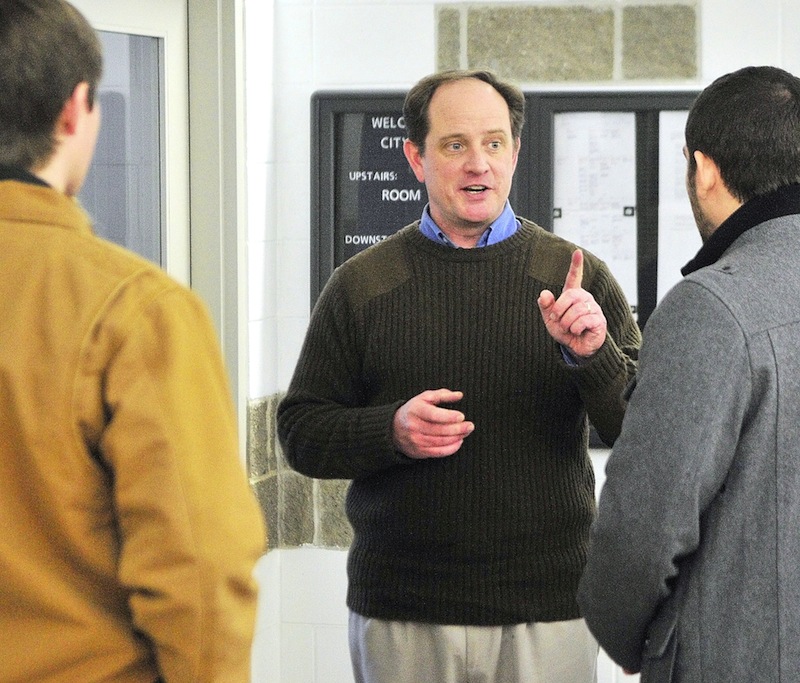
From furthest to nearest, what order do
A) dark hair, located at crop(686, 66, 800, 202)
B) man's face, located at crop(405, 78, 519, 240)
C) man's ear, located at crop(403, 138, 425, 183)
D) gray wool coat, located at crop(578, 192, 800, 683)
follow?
man's ear, located at crop(403, 138, 425, 183) < man's face, located at crop(405, 78, 519, 240) < dark hair, located at crop(686, 66, 800, 202) < gray wool coat, located at crop(578, 192, 800, 683)

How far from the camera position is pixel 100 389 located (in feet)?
3.96

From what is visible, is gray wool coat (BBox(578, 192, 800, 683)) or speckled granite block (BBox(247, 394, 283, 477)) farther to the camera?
speckled granite block (BBox(247, 394, 283, 477))

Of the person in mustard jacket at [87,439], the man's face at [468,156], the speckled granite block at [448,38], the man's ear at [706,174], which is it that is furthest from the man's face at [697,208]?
the speckled granite block at [448,38]

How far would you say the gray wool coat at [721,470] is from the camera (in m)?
1.48

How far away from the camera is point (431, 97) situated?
7.68 feet

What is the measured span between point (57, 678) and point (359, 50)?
2395 millimetres

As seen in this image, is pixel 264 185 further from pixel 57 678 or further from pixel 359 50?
pixel 57 678

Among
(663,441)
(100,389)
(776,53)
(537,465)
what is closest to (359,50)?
(776,53)

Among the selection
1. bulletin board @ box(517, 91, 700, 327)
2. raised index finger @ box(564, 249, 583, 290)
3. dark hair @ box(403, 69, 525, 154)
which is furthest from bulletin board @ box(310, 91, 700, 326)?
raised index finger @ box(564, 249, 583, 290)

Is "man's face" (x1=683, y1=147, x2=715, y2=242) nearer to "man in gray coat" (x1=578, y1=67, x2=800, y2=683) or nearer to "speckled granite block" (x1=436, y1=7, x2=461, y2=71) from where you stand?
"man in gray coat" (x1=578, y1=67, x2=800, y2=683)

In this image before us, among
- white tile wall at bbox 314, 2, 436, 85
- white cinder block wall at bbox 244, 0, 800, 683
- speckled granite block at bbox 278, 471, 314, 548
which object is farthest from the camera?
speckled granite block at bbox 278, 471, 314, 548

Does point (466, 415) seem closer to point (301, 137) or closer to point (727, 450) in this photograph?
point (727, 450)

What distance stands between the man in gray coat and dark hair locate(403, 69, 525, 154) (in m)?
0.77

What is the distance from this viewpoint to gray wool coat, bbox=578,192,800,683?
4.86 feet
